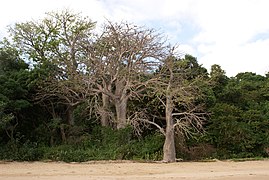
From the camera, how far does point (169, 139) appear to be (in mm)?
21875

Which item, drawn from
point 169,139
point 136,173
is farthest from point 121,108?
point 136,173

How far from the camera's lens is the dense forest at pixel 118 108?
2270 centimetres

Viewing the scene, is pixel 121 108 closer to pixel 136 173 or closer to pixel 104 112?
pixel 104 112

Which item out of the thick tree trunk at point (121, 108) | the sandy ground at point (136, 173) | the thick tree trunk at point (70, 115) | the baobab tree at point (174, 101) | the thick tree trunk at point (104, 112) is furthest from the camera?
the thick tree trunk at point (70, 115)

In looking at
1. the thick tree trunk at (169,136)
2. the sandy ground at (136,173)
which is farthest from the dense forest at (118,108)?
the sandy ground at (136,173)

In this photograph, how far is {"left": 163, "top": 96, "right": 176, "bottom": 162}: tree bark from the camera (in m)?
21.6

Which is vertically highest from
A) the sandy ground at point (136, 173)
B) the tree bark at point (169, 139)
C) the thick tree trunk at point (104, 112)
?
the thick tree trunk at point (104, 112)

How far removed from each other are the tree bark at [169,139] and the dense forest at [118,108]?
0.19 feet

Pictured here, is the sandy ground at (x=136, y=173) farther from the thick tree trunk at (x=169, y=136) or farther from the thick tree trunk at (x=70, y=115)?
the thick tree trunk at (x=70, y=115)

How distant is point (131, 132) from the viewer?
2383 centimetres

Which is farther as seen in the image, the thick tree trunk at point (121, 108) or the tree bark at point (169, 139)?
the thick tree trunk at point (121, 108)

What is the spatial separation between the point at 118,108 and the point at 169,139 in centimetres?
465

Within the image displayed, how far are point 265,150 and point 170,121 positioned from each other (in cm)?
654

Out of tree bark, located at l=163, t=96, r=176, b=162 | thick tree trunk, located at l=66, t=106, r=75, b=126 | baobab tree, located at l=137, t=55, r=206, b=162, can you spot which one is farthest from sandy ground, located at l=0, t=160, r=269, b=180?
thick tree trunk, located at l=66, t=106, r=75, b=126
